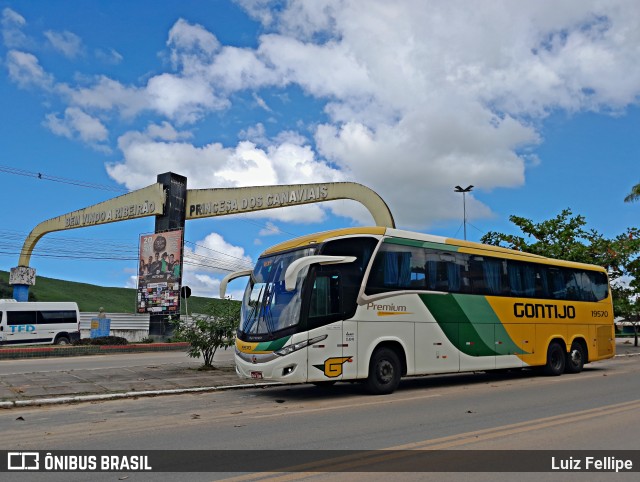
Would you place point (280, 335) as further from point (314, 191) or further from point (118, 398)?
point (314, 191)

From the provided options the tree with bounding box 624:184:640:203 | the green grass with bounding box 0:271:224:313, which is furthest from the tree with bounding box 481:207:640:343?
the green grass with bounding box 0:271:224:313

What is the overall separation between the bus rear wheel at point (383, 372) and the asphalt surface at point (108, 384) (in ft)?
11.2

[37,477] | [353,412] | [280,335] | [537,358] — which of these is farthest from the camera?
[537,358]

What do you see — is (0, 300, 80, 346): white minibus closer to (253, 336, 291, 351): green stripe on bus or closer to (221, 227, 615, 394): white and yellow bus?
(221, 227, 615, 394): white and yellow bus

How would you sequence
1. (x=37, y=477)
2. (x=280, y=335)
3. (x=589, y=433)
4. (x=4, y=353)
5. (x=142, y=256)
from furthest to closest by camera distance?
(x=142, y=256), (x=4, y=353), (x=280, y=335), (x=589, y=433), (x=37, y=477)

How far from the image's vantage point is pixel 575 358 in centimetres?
1894

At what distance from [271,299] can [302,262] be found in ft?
4.59

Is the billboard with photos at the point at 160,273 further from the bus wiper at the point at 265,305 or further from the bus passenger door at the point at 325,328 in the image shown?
the bus passenger door at the point at 325,328

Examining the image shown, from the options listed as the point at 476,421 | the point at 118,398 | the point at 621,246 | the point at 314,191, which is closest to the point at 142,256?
the point at 314,191

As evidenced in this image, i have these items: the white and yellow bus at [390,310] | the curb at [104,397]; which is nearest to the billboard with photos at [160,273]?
the white and yellow bus at [390,310]

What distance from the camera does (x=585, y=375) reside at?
1802cm

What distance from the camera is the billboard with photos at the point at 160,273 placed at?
35.1 metres

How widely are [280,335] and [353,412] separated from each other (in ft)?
7.69

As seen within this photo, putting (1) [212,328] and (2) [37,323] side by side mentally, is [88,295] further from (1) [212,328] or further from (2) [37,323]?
(1) [212,328]
